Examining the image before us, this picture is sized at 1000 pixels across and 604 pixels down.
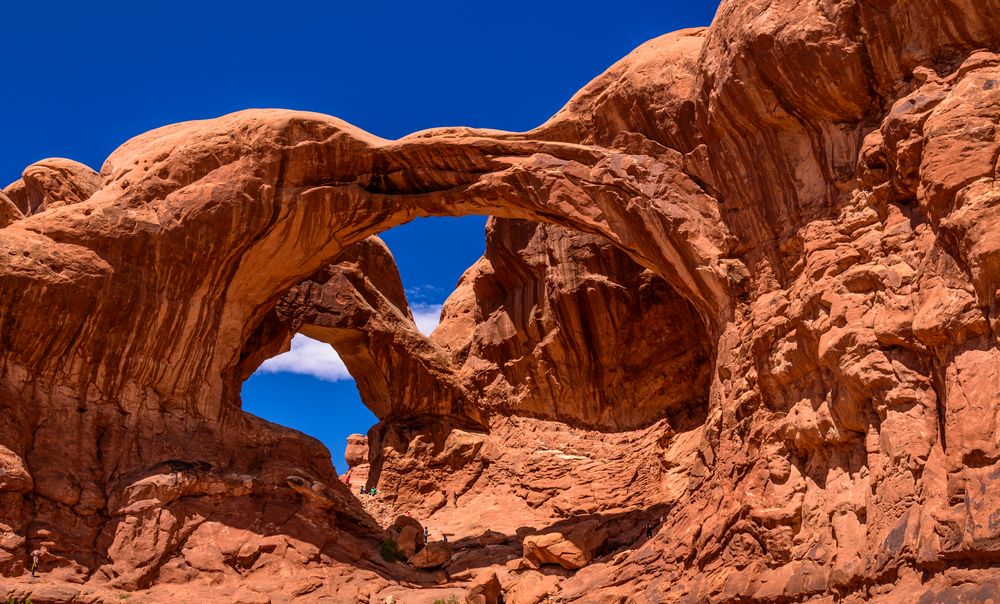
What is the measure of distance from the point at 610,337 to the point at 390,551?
8.39 m

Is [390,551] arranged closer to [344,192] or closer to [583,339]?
[344,192]

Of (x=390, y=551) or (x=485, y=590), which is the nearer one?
(x=485, y=590)

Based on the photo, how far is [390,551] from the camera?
19.8 meters

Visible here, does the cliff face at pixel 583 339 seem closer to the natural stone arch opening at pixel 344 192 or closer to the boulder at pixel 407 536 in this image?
the natural stone arch opening at pixel 344 192

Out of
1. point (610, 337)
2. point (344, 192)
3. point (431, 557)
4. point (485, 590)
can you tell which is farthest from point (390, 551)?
point (610, 337)

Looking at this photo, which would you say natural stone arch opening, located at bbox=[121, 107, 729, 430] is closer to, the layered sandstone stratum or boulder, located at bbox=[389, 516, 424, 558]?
the layered sandstone stratum

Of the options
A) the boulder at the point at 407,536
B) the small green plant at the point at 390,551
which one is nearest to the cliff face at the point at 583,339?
the boulder at the point at 407,536

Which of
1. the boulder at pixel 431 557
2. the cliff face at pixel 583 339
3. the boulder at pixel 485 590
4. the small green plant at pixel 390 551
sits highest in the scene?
the cliff face at pixel 583 339

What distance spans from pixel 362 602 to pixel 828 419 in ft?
29.4

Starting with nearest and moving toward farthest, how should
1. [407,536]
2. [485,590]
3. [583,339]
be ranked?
[485,590], [407,536], [583,339]

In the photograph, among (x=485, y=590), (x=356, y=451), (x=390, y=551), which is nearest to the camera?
(x=485, y=590)

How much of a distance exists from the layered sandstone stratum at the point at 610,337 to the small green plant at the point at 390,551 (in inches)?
3.3

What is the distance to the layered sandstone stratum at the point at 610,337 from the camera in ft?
39.8

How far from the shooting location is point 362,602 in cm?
1747
